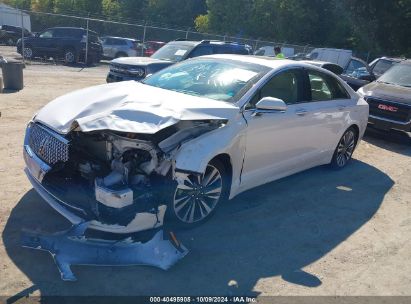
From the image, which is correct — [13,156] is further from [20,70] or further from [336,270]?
[20,70]

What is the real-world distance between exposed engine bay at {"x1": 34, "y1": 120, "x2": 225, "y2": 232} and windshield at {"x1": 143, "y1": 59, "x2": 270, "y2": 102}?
2.68 feet

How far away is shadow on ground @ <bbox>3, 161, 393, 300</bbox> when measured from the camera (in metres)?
3.44

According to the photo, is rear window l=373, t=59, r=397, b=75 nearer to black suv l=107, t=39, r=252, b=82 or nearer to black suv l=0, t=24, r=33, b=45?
black suv l=107, t=39, r=252, b=82

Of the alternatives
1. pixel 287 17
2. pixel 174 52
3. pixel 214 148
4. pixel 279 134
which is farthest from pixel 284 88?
pixel 287 17

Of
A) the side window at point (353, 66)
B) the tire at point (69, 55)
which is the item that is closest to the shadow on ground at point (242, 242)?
the side window at point (353, 66)

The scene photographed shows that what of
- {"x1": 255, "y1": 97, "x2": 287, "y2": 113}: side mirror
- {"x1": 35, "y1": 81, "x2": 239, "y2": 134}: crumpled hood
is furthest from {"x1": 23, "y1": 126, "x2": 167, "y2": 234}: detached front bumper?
{"x1": 255, "y1": 97, "x2": 287, "y2": 113}: side mirror

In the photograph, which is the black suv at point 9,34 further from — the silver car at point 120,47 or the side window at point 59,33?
the side window at point 59,33

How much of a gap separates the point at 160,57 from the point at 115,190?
8.95 meters

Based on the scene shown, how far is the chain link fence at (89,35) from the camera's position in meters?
21.2

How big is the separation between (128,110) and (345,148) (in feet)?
14.3

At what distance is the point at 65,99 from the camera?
4637mm

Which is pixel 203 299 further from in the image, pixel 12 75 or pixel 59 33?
pixel 59 33

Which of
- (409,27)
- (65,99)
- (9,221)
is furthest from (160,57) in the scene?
(409,27)

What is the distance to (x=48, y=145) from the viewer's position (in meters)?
4.07
